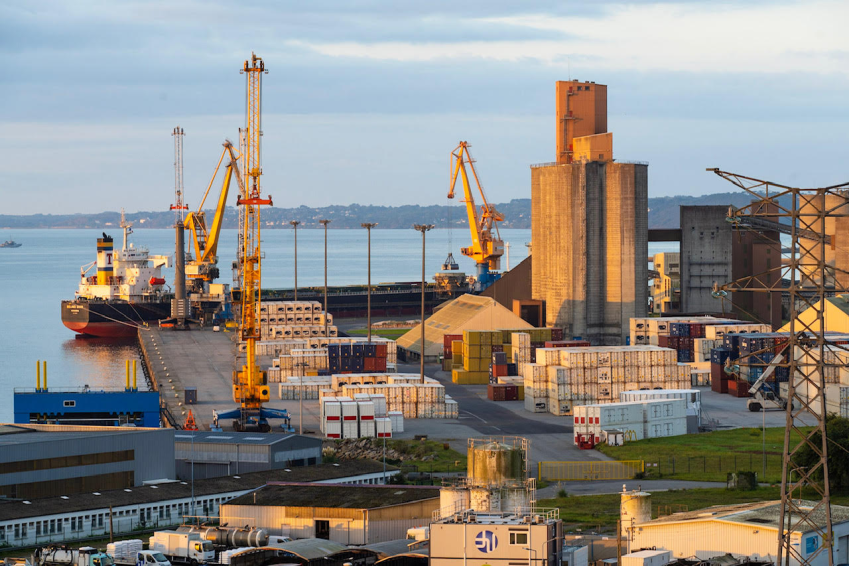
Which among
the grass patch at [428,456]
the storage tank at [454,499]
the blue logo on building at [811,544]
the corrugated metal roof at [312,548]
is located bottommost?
the grass patch at [428,456]

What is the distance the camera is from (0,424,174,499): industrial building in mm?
47656

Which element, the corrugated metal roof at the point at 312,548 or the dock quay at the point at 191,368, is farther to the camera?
the dock quay at the point at 191,368

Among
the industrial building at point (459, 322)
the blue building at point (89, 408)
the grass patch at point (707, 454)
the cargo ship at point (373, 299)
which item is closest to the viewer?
the grass patch at point (707, 454)

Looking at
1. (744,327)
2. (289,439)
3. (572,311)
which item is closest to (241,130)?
(572,311)

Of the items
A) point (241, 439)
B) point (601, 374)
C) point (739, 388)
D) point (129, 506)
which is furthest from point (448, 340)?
point (129, 506)

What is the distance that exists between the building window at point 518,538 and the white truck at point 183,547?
1107cm

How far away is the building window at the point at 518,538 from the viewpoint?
3117 cm

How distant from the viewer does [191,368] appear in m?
100

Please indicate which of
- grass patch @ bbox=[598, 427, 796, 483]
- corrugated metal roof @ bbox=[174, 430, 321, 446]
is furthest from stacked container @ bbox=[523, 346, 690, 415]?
corrugated metal roof @ bbox=[174, 430, 321, 446]

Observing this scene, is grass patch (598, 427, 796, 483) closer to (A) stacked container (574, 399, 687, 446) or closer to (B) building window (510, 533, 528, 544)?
(A) stacked container (574, 399, 687, 446)

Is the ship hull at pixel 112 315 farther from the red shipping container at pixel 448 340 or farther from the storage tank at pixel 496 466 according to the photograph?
the storage tank at pixel 496 466

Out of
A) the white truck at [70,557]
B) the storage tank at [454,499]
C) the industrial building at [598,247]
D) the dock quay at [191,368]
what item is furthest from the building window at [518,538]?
the industrial building at [598,247]

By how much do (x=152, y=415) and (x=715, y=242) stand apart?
2722 inches

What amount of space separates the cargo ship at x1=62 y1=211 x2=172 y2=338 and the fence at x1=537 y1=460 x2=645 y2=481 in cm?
10382
